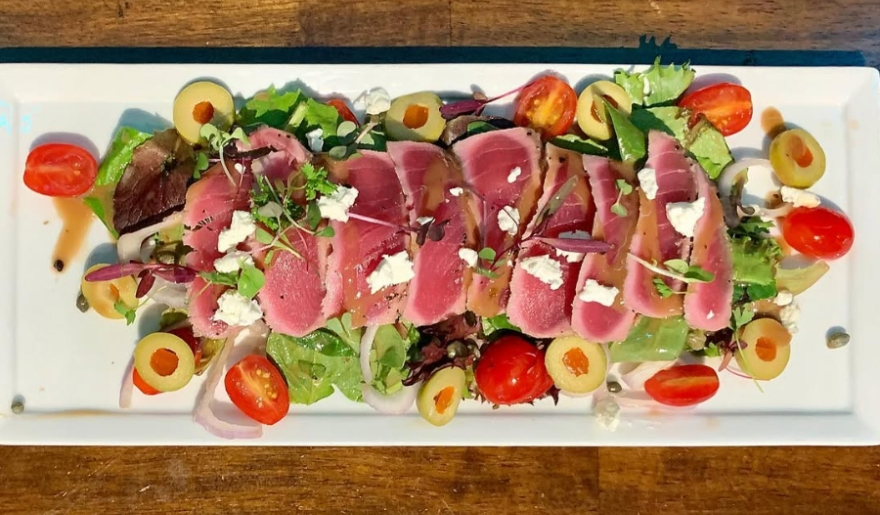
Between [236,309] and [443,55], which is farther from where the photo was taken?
[443,55]

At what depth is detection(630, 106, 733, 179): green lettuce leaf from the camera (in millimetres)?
2715

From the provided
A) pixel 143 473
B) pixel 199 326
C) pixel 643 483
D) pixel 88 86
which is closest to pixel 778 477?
pixel 643 483

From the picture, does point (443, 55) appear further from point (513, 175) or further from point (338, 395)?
point (338, 395)

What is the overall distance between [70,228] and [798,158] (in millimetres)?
3123

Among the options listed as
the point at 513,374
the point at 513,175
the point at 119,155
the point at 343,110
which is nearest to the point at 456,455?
the point at 513,374

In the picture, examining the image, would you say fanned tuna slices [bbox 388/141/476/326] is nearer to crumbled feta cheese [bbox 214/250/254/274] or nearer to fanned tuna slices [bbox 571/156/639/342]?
fanned tuna slices [bbox 571/156/639/342]

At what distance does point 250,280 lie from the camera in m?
2.39

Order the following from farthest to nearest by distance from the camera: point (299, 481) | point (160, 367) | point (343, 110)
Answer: point (299, 481) < point (343, 110) < point (160, 367)

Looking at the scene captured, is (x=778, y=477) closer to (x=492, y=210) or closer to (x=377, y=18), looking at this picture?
(x=492, y=210)

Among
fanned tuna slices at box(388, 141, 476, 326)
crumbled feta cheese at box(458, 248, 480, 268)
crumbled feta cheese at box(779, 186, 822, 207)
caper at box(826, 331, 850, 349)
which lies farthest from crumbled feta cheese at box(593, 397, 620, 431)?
crumbled feta cheese at box(779, 186, 822, 207)

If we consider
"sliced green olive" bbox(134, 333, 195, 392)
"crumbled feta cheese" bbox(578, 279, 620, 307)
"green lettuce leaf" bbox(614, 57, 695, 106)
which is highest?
"green lettuce leaf" bbox(614, 57, 695, 106)

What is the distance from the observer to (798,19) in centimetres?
295

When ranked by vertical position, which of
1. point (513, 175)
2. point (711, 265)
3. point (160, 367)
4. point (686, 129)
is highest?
point (686, 129)

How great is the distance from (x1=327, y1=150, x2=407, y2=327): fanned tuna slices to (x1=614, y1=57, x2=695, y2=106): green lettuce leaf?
1.07 m
